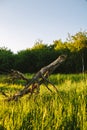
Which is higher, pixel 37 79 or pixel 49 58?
pixel 49 58

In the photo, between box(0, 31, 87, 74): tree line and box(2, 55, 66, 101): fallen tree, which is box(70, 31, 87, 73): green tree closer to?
box(0, 31, 87, 74): tree line

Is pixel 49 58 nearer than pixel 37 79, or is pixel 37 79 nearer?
pixel 37 79

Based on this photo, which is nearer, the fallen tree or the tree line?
the fallen tree

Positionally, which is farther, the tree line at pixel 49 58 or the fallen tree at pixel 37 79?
the tree line at pixel 49 58

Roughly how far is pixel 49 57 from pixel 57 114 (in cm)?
3681

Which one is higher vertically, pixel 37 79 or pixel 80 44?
pixel 80 44

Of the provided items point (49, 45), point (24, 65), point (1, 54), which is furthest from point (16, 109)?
point (49, 45)

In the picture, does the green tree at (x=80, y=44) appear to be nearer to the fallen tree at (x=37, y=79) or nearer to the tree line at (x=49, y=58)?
the tree line at (x=49, y=58)

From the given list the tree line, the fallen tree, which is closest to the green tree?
the tree line

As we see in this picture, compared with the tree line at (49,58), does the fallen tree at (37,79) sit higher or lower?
lower

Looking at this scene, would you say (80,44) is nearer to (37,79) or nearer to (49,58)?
(49,58)

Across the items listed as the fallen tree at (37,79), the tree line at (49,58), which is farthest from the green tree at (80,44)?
the fallen tree at (37,79)

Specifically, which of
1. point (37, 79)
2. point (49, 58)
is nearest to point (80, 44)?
point (49, 58)

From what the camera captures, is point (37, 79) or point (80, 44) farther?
point (80, 44)
